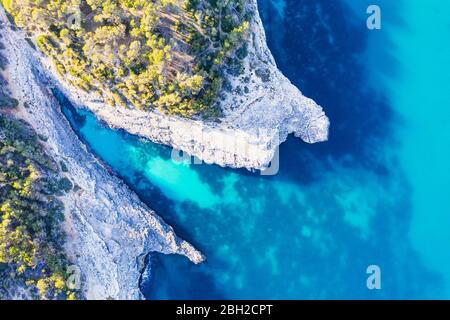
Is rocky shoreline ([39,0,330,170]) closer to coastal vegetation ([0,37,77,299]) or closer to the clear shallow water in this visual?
the clear shallow water

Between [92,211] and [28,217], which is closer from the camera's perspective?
[28,217]

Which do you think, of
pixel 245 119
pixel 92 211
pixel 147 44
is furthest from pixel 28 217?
pixel 245 119

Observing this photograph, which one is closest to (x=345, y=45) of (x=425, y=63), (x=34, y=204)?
(x=425, y=63)

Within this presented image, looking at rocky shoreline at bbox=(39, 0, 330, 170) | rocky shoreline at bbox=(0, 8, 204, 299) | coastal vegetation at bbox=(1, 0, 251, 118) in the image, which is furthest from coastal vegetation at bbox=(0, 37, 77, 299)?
coastal vegetation at bbox=(1, 0, 251, 118)

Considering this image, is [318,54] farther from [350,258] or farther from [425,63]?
[350,258]

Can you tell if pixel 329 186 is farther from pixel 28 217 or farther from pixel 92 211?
pixel 28 217

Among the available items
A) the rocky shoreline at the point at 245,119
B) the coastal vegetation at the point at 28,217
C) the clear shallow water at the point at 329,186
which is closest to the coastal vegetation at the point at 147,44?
the rocky shoreline at the point at 245,119
